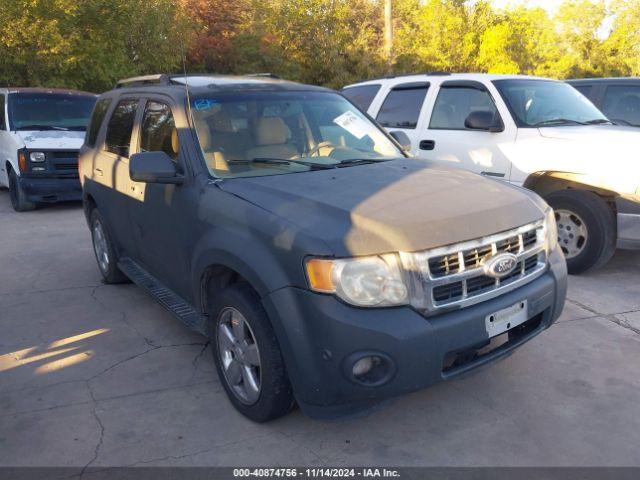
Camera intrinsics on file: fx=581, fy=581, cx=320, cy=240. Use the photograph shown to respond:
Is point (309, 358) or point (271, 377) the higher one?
point (309, 358)

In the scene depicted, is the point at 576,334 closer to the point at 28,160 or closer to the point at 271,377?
the point at 271,377

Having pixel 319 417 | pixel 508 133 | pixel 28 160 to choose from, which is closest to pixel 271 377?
pixel 319 417

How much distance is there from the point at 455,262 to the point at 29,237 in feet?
22.0

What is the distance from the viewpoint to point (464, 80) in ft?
22.0

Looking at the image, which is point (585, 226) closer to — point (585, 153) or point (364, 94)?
point (585, 153)

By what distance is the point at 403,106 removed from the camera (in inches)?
291

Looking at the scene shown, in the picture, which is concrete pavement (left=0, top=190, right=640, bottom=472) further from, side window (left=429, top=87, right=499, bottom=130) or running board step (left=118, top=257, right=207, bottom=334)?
side window (left=429, top=87, right=499, bottom=130)

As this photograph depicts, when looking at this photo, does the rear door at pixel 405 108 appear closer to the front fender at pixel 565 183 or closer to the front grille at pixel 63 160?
the front fender at pixel 565 183

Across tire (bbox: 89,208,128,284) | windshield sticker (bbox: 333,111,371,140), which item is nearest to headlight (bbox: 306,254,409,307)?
windshield sticker (bbox: 333,111,371,140)

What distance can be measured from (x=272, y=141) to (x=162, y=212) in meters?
0.89

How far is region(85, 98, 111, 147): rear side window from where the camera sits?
5416mm

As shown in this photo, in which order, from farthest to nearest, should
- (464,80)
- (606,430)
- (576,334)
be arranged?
1. (464,80)
2. (576,334)
3. (606,430)

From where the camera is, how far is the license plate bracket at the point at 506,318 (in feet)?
9.61

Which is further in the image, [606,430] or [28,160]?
[28,160]
